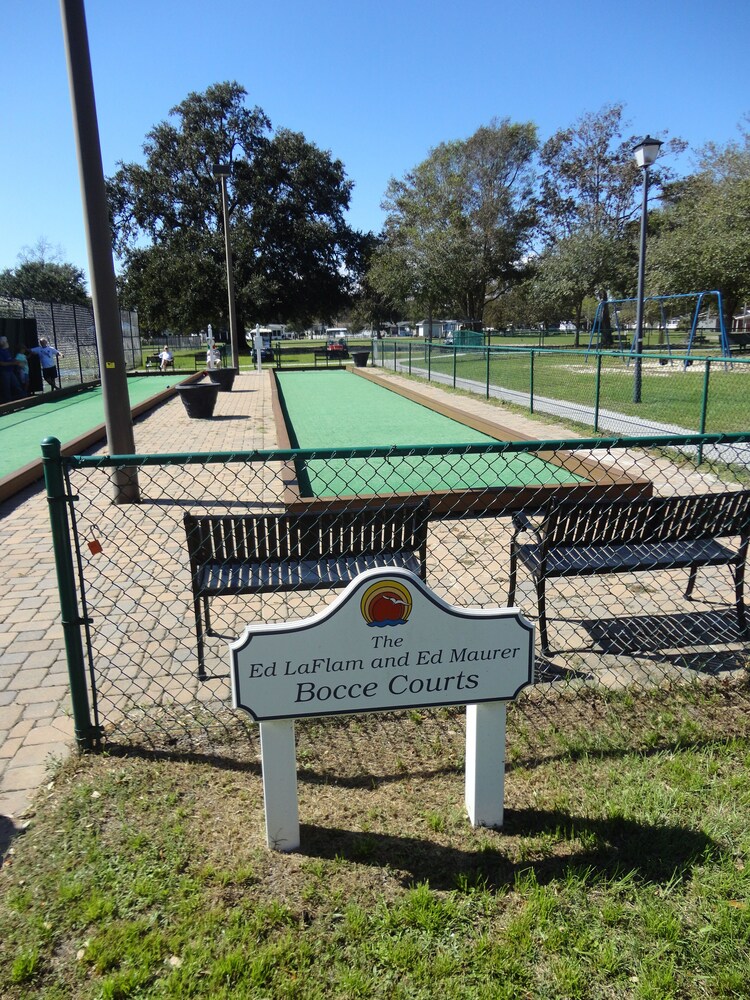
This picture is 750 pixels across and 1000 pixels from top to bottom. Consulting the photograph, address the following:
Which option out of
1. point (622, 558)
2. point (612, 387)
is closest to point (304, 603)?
point (622, 558)

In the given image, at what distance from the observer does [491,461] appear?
8836 mm

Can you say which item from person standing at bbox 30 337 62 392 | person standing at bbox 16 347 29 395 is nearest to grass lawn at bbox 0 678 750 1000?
person standing at bbox 16 347 29 395

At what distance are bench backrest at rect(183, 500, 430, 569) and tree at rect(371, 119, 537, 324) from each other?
46767 mm

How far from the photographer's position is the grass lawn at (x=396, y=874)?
205 centimetres

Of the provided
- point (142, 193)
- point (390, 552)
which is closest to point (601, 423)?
point (390, 552)

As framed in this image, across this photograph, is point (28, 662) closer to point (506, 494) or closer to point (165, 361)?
point (506, 494)

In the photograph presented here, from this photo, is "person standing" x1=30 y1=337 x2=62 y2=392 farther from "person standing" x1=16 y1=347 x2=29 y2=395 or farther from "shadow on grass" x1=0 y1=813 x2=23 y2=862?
"shadow on grass" x1=0 y1=813 x2=23 y2=862

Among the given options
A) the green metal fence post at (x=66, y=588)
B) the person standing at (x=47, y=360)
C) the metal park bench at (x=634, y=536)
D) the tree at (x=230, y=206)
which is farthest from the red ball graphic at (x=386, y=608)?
the tree at (x=230, y=206)

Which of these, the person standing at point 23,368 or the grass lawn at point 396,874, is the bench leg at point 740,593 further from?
the person standing at point 23,368

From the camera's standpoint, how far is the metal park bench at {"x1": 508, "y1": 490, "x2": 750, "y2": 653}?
3.98 metres

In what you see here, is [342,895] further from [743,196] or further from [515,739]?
[743,196]

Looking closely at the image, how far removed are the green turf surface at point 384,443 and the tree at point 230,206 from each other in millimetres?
24845

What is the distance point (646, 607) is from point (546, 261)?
40.8m

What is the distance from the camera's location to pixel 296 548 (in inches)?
152
